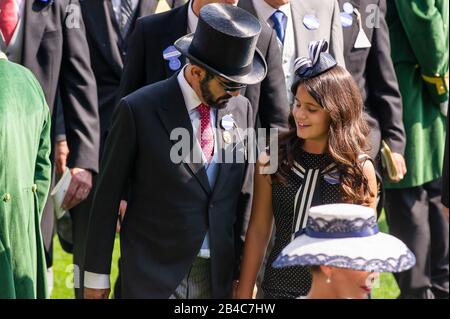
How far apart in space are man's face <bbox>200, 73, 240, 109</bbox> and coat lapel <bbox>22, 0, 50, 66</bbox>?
5.01 ft

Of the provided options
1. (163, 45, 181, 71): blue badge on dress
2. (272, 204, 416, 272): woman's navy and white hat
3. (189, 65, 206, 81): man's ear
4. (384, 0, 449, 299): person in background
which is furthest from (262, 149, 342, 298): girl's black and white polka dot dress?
(384, 0, 449, 299): person in background

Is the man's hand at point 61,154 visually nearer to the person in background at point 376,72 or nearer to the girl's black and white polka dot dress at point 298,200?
the person in background at point 376,72

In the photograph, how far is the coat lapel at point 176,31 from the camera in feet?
23.1

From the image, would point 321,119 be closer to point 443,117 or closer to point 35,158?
point 35,158

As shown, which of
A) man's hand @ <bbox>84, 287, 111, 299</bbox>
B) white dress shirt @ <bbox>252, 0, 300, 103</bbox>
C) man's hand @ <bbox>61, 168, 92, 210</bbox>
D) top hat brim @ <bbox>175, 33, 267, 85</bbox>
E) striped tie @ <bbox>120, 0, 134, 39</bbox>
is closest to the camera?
top hat brim @ <bbox>175, 33, 267, 85</bbox>

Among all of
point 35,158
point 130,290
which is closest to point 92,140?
point 35,158

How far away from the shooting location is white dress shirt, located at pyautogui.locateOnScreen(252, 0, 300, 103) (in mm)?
7359

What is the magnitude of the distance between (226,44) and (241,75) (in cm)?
16

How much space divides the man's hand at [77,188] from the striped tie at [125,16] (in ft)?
2.83

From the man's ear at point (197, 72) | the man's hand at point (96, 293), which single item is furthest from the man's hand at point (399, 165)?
the man's hand at point (96, 293)

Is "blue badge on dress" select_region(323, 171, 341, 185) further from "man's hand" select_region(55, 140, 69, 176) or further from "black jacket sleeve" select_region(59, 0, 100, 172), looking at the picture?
"man's hand" select_region(55, 140, 69, 176)

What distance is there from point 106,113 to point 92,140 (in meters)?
0.34

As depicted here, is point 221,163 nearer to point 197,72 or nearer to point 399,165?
point 197,72

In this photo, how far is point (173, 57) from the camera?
7016 mm
